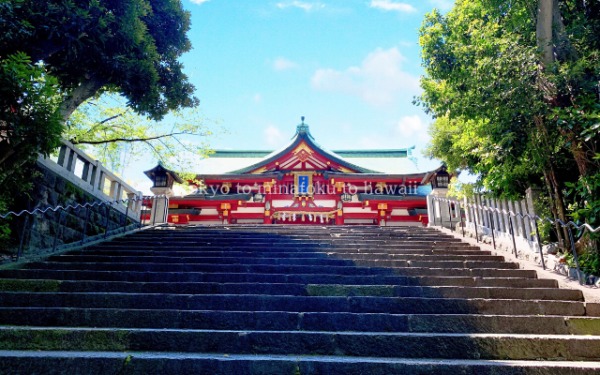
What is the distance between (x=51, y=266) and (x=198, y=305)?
9.70 ft

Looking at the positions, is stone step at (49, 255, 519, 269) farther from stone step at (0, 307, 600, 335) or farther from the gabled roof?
the gabled roof

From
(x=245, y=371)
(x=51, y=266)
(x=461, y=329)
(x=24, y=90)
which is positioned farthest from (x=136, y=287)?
(x=461, y=329)

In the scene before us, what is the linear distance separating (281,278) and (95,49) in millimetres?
5665

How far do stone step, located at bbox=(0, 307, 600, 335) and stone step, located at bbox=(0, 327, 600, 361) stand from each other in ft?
1.09

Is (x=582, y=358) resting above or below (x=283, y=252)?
below

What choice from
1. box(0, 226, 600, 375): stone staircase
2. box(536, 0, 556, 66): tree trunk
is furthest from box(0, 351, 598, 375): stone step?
box(536, 0, 556, 66): tree trunk

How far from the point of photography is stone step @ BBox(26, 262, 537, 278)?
17.6 feet

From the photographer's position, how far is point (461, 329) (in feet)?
12.1

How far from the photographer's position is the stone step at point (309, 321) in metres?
3.69

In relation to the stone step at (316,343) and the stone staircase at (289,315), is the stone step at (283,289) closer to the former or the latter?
the stone staircase at (289,315)

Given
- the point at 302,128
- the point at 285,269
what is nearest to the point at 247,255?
the point at 285,269

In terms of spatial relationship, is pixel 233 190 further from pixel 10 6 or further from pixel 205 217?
pixel 10 6

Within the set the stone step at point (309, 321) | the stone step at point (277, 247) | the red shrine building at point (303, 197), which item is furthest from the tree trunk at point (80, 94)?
the red shrine building at point (303, 197)

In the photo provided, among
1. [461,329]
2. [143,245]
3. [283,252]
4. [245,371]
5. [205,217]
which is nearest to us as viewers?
[245,371]
